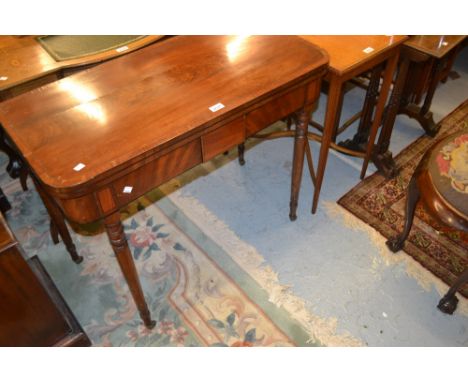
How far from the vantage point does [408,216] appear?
6.64 feet

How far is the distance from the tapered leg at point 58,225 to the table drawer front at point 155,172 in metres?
0.56

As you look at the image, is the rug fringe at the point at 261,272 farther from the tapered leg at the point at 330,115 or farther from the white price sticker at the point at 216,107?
the white price sticker at the point at 216,107

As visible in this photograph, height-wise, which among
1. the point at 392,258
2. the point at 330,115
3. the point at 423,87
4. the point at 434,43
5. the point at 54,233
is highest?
the point at 434,43

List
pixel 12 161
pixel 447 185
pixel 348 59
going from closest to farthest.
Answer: pixel 447 185 → pixel 348 59 → pixel 12 161

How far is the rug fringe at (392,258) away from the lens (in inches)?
80.4

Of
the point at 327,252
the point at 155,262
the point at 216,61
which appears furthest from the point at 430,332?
the point at 216,61

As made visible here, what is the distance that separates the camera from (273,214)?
2371mm

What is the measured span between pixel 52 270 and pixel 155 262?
50cm

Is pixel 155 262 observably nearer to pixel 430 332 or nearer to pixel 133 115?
pixel 133 115

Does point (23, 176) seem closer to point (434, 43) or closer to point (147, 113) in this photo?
point (147, 113)

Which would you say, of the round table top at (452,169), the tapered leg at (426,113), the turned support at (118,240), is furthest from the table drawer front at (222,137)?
the tapered leg at (426,113)

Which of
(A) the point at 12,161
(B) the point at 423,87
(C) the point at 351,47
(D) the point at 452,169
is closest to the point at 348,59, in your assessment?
(C) the point at 351,47

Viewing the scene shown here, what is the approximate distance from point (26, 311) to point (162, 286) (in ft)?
2.09

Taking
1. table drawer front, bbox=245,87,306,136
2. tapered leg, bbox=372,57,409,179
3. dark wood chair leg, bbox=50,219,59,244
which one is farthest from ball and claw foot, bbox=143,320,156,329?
tapered leg, bbox=372,57,409,179
